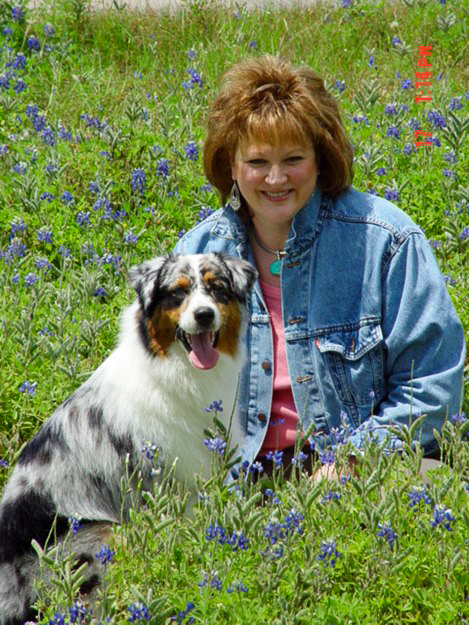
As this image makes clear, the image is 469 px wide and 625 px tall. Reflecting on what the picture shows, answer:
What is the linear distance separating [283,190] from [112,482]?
155 centimetres

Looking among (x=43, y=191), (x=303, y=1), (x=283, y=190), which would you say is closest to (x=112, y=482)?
(x=283, y=190)

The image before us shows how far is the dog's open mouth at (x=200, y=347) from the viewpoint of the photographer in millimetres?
3908

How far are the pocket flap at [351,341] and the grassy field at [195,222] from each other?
2.43 ft

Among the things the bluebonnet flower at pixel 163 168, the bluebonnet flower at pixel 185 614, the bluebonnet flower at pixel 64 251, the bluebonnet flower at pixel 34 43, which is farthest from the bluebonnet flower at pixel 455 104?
the bluebonnet flower at pixel 185 614

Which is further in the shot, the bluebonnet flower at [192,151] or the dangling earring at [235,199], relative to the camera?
the bluebonnet flower at [192,151]

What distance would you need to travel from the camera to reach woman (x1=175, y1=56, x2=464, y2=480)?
4.11m

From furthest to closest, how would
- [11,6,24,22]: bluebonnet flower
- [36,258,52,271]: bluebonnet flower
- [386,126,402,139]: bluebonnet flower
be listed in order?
[11,6,24,22]: bluebonnet flower
[386,126,402,139]: bluebonnet flower
[36,258,52,271]: bluebonnet flower

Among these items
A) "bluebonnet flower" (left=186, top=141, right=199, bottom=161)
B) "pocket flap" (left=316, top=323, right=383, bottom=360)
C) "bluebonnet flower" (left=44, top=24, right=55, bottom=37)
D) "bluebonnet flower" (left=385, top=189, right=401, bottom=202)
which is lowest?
"pocket flap" (left=316, top=323, right=383, bottom=360)

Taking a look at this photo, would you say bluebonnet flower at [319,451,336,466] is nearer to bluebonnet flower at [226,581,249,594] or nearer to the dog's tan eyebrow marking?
bluebonnet flower at [226,581,249,594]

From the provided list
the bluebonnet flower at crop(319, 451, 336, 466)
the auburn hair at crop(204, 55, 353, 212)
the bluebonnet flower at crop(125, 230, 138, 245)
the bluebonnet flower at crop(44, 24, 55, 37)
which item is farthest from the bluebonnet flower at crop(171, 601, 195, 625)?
the bluebonnet flower at crop(44, 24, 55, 37)

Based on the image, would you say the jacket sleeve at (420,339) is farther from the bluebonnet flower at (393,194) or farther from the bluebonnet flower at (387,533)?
the bluebonnet flower at (393,194)

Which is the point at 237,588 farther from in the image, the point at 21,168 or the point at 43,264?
the point at 21,168

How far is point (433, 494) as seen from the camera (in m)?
2.98

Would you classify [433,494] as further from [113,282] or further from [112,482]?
[113,282]
